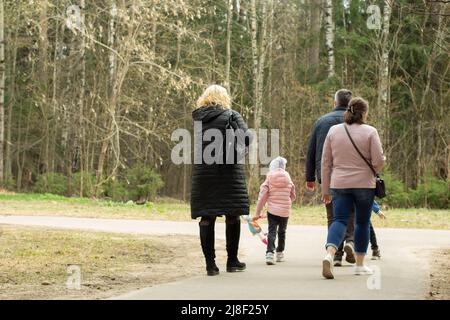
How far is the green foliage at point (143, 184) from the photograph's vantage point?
2922 cm

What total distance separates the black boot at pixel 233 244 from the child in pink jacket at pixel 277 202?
1.10 metres

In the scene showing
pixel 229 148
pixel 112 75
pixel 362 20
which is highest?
pixel 362 20

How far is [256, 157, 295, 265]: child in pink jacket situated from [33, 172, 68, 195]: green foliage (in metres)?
21.1

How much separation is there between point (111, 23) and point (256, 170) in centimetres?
676

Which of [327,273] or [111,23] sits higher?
[111,23]

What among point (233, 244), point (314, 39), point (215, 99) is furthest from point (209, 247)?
point (314, 39)

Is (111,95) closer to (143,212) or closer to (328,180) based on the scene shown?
(143,212)

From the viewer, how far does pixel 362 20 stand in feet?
130

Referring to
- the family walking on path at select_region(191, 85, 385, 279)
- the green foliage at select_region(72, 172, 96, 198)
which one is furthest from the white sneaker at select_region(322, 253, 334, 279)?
the green foliage at select_region(72, 172, 96, 198)

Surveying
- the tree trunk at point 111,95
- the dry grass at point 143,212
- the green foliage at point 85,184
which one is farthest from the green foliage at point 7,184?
the dry grass at point 143,212
